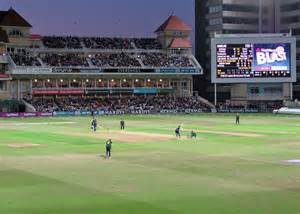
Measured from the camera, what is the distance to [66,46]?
127625 millimetres

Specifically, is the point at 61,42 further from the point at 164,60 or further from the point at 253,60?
the point at 253,60

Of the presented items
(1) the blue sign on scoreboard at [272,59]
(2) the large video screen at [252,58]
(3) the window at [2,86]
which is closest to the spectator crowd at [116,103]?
(3) the window at [2,86]

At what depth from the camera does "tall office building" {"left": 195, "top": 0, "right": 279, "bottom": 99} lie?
11062cm

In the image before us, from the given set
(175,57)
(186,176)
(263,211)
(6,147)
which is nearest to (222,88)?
(175,57)

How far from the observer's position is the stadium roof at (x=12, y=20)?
4744 inches

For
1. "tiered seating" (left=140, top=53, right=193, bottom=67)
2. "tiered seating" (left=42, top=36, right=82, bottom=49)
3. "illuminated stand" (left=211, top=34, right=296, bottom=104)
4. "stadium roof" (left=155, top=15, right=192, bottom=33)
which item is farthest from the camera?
"stadium roof" (left=155, top=15, right=192, bottom=33)

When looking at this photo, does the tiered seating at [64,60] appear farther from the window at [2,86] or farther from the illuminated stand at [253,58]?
the illuminated stand at [253,58]

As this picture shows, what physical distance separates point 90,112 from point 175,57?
102 ft

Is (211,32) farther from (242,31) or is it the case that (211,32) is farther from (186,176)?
(186,176)

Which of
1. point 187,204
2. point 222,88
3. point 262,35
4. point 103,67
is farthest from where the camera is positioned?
point 222,88

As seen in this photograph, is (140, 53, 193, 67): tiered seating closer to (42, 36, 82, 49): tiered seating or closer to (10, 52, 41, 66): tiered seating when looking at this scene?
(42, 36, 82, 49): tiered seating

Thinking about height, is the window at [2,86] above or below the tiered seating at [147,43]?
below

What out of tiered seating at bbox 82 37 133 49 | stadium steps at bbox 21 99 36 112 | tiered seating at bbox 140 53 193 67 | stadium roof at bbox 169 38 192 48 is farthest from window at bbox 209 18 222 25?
stadium steps at bbox 21 99 36 112

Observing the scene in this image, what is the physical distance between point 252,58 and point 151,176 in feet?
256
